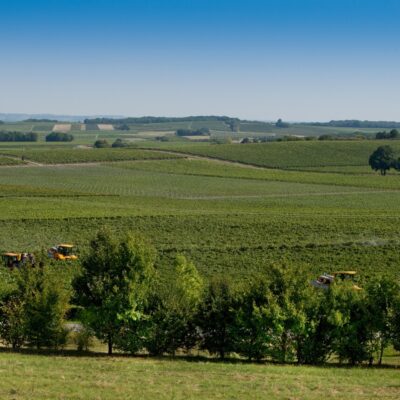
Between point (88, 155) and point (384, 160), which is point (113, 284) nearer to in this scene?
point (384, 160)

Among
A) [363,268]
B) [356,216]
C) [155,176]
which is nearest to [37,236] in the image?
[363,268]

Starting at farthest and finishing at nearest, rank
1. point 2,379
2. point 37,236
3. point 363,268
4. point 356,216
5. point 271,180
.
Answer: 1. point 271,180
2. point 356,216
3. point 37,236
4. point 363,268
5. point 2,379

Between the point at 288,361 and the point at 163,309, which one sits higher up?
the point at 163,309

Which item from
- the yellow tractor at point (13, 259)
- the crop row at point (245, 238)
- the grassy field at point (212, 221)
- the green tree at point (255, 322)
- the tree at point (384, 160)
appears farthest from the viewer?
the tree at point (384, 160)

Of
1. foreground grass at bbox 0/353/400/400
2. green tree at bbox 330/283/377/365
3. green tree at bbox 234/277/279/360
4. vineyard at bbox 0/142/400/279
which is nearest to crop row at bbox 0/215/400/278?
vineyard at bbox 0/142/400/279

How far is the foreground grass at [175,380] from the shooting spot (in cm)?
2258

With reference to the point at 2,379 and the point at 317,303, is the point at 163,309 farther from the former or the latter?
the point at 2,379

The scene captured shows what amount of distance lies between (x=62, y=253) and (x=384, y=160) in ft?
310

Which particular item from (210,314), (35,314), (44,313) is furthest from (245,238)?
(35,314)

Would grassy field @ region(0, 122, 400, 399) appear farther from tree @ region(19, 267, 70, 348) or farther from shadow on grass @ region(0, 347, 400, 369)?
tree @ region(19, 267, 70, 348)

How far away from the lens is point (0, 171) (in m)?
124

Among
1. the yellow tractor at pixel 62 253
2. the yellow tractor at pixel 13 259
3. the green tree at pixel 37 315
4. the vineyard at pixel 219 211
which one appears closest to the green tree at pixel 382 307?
the vineyard at pixel 219 211

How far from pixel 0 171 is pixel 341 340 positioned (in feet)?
342

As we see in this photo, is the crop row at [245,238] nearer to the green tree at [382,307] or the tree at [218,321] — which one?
the green tree at [382,307]
